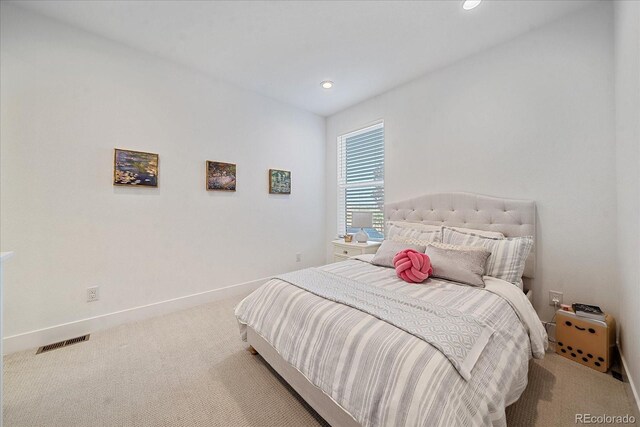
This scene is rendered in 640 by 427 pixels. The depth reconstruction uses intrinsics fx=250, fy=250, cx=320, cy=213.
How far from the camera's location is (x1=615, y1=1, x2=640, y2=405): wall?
131 cm

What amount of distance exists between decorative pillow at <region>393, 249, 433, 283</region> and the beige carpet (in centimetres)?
85

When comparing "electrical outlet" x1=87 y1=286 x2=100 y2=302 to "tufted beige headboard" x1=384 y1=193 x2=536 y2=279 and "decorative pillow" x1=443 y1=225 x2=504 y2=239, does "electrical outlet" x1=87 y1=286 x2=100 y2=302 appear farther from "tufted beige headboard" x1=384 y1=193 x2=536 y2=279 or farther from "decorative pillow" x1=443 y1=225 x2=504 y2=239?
"decorative pillow" x1=443 y1=225 x2=504 y2=239

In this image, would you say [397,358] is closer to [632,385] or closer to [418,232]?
[632,385]

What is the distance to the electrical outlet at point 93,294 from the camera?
2.27 metres

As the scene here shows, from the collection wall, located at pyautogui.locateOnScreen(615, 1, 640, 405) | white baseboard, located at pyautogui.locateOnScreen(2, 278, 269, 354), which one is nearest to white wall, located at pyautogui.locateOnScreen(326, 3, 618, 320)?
wall, located at pyautogui.locateOnScreen(615, 1, 640, 405)

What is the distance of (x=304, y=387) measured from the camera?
141 centimetres

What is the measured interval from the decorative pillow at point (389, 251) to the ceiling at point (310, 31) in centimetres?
190

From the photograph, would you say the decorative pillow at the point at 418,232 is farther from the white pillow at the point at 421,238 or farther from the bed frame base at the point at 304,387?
the bed frame base at the point at 304,387

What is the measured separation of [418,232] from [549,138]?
1.32 meters

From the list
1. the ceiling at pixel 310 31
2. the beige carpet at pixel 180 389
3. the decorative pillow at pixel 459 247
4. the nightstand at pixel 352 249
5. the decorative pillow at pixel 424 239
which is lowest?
the beige carpet at pixel 180 389

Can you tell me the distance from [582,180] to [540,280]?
883 mm

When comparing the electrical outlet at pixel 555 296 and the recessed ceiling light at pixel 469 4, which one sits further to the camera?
the electrical outlet at pixel 555 296


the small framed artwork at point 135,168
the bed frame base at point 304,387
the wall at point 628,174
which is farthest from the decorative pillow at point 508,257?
the small framed artwork at point 135,168

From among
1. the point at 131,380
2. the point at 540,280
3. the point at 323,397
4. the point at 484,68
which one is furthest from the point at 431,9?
the point at 131,380
